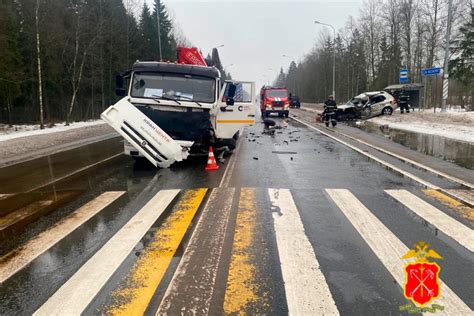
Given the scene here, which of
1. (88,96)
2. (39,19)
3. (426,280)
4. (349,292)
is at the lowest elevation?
(349,292)

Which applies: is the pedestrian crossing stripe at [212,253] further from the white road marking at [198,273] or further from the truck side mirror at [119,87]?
the truck side mirror at [119,87]

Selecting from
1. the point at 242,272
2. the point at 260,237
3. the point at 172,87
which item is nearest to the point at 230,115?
the point at 172,87

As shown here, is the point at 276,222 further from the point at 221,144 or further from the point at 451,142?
the point at 451,142

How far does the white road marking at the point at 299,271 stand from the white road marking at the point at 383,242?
2.49 ft

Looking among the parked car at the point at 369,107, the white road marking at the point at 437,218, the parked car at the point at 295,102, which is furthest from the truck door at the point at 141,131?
the parked car at the point at 295,102

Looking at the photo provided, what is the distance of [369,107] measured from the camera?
1146 inches

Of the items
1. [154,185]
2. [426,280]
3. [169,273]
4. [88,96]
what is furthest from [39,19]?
[426,280]

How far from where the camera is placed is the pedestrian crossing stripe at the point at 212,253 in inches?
132

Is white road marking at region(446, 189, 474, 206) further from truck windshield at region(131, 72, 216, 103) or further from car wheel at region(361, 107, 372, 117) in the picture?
car wheel at region(361, 107, 372, 117)

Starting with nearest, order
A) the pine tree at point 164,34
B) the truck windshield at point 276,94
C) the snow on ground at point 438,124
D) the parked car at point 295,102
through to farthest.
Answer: the snow on ground at point 438,124
the truck windshield at point 276,94
the parked car at point 295,102
the pine tree at point 164,34

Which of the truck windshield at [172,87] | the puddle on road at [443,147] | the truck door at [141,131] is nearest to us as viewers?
the truck door at [141,131]

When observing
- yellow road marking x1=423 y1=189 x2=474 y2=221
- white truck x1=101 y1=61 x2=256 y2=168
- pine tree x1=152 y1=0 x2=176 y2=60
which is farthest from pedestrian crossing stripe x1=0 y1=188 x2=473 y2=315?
pine tree x1=152 y1=0 x2=176 y2=60

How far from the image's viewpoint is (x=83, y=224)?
563 centimetres

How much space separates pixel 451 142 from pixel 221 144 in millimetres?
9537
